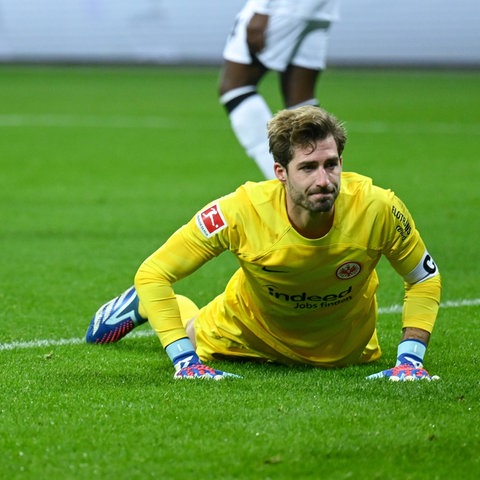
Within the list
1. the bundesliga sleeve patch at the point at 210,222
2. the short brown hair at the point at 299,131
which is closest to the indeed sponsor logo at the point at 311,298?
the bundesliga sleeve patch at the point at 210,222

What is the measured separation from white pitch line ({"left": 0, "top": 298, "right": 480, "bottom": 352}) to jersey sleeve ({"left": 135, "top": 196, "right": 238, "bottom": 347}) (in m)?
1.01

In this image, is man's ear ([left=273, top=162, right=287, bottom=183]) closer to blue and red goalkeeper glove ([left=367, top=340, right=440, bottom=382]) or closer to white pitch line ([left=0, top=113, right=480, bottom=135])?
blue and red goalkeeper glove ([left=367, top=340, right=440, bottom=382])

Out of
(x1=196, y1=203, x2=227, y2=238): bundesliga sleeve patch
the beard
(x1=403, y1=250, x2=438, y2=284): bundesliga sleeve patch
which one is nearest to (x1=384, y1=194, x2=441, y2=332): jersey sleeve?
(x1=403, y1=250, x2=438, y2=284): bundesliga sleeve patch

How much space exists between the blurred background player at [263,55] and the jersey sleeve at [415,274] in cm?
361

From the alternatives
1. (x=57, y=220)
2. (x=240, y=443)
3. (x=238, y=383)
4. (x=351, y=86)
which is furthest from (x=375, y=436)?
(x=351, y=86)

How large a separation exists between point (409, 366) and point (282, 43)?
14.1 ft

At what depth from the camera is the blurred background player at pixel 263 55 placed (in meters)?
9.17

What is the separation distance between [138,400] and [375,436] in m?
1.02

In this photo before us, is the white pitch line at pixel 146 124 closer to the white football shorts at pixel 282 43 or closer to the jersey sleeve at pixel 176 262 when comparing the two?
the white football shorts at pixel 282 43

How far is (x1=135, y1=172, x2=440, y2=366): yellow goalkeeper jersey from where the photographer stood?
5344 mm

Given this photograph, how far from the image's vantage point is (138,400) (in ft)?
16.5

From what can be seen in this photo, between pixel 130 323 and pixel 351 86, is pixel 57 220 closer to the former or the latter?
pixel 130 323

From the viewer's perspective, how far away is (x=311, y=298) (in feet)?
18.0

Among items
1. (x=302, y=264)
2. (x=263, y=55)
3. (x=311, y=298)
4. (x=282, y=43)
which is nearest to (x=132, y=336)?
(x=311, y=298)
